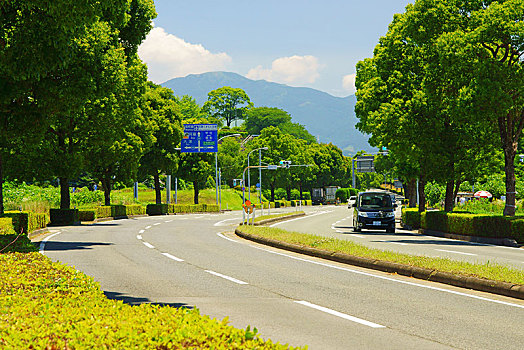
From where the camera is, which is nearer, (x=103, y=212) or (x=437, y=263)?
(x=437, y=263)

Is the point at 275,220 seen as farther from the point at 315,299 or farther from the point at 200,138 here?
the point at 315,299

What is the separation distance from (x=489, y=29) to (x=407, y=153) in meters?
8.71

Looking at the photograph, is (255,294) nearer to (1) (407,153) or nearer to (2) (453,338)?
(2) (453,338)

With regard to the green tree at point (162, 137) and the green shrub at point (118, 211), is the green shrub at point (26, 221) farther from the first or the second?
the green tree at point (162, 137)

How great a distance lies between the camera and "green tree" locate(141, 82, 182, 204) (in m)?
59.3

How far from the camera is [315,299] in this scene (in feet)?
31.5

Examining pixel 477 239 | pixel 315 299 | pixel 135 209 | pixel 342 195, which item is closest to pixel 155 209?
pixel 135 209

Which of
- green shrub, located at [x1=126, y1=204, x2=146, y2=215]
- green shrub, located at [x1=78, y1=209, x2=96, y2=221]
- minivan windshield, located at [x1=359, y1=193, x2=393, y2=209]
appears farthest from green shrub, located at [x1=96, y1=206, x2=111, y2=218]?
minivan windshield, located at [x1=359, y1=193, x2=393, y2=209]

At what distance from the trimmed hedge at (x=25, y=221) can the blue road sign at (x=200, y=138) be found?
30563mm

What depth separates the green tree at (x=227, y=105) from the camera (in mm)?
156250

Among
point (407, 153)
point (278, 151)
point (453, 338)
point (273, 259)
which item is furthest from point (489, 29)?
point (278, 151)

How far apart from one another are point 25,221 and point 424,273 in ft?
52.7

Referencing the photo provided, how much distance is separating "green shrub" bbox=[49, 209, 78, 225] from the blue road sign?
79.2 feet

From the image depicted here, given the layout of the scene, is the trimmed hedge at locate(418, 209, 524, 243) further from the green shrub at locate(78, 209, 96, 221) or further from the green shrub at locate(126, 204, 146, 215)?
the green shrub at locate(126, 204, 146, 215)
